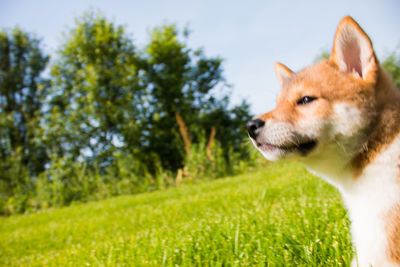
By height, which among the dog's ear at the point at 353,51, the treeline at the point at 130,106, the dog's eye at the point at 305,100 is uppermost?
the treeline at the point at 130,106

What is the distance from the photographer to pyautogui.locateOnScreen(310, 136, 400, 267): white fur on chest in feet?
4.41

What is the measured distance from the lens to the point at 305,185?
4.86 metres

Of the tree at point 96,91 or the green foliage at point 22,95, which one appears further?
the green foliage at point 22,95

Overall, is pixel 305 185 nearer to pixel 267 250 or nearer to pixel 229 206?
pixel 229 206

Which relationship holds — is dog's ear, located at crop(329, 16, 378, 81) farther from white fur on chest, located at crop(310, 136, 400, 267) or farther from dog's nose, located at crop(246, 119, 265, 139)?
dog's nose, located at crop(246, 119, 265, 139)

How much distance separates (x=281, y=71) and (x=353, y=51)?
685 mm

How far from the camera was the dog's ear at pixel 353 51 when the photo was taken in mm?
1655

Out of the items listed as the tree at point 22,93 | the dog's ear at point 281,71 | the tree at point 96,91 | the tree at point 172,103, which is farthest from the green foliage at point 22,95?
the dog's ear at point 281,71

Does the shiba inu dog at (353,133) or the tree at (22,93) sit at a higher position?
the tree at (22,93)

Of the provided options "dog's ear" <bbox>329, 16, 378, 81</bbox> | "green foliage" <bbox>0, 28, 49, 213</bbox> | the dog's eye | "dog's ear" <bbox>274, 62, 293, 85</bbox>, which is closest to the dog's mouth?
the dog's eye

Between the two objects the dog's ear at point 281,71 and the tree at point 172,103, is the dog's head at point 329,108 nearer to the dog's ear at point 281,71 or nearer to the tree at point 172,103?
the dog's ear at point 281,71

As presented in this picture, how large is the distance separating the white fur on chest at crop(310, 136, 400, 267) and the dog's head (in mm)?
152

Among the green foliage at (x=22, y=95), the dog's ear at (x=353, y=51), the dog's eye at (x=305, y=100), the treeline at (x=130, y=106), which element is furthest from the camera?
the green foliage at (x=22, y=95)

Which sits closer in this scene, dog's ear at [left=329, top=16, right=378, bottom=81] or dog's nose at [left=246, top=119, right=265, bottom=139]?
dog's ear at [left=329, top=16, right=378, bottom=81]
